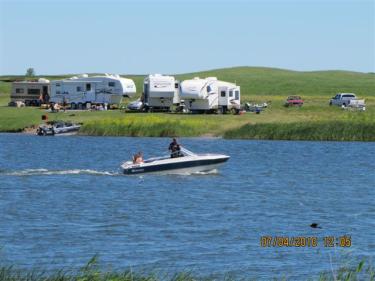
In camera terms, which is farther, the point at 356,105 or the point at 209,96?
the point at 356,105

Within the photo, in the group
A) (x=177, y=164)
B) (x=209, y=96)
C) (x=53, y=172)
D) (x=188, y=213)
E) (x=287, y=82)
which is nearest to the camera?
(x=188, y=213)

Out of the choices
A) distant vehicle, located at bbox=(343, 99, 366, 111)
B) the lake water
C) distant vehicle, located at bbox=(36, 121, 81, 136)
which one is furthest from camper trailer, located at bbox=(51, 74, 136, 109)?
the lake water

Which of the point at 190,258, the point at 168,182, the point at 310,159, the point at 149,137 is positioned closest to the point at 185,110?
the point at 149,137

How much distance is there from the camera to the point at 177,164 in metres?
49.4

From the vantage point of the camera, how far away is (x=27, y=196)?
42.8 metres

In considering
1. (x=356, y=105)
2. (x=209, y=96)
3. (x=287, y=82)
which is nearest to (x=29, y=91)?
(x=209, y=96)

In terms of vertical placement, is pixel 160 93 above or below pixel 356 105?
above

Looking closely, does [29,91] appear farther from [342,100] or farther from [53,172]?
[53,172]

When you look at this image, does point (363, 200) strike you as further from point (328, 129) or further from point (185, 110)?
point (185, 110)

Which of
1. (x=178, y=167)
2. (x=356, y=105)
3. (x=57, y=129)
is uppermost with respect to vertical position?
(x=356, y=105)

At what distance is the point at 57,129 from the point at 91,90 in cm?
1420

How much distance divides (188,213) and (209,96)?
52633mm

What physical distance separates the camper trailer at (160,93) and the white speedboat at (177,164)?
41.4 meters

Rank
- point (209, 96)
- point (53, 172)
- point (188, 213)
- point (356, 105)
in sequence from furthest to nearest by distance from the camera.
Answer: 1. point (356, 105)
2. point (209, 96)
3. point (53, 172)
4. point (188, 213)
